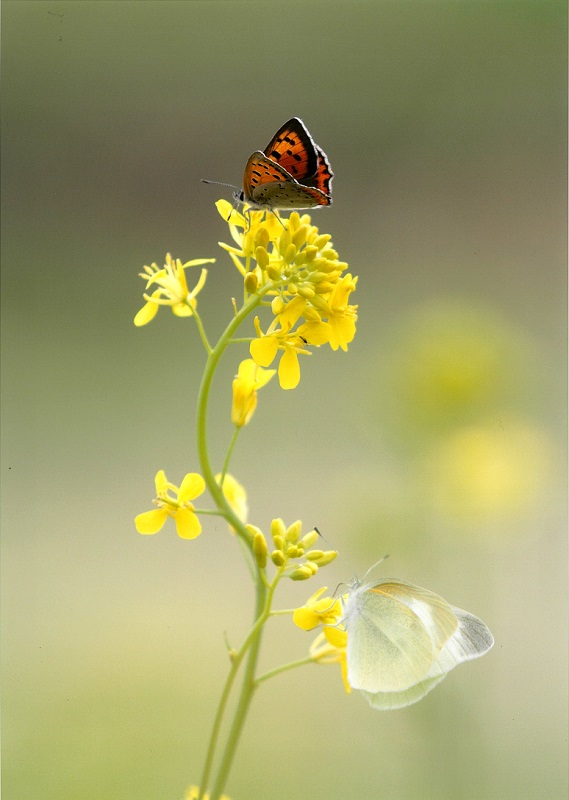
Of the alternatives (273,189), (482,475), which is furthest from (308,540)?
(482,475)

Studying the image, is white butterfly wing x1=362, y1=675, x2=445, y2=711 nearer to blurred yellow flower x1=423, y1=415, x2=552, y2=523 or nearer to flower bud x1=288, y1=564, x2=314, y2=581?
flower bud x1=288, y1=564, x2=314, y2=581

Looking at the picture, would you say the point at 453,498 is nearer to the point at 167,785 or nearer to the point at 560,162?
the point at 167,785

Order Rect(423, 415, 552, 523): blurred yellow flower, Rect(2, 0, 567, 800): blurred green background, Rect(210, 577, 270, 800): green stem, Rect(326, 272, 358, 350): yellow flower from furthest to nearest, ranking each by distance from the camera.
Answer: Rect(423, 415, 552, 523): blurred yellow flower
Rect(2, 0, 567, 800): blurred green background
Rect(326, 272, 358, 350): yellow flower
Rect(210, 577, 270, 800): green stem

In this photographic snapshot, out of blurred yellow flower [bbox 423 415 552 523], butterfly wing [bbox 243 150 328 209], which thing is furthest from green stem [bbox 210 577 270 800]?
blurred yellow flower [bbox 423 415 552 523]

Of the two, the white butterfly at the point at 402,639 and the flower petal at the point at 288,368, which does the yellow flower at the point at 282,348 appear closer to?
the flower petal at the point at 288,368

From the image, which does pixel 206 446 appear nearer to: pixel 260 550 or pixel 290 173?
pixel 260 550

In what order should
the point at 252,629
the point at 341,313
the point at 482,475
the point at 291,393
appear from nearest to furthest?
the point at 252,629 < the point at 341,313 < the point at 482,475 < the point at 291,393

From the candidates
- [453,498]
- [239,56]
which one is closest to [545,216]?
[239,56]
